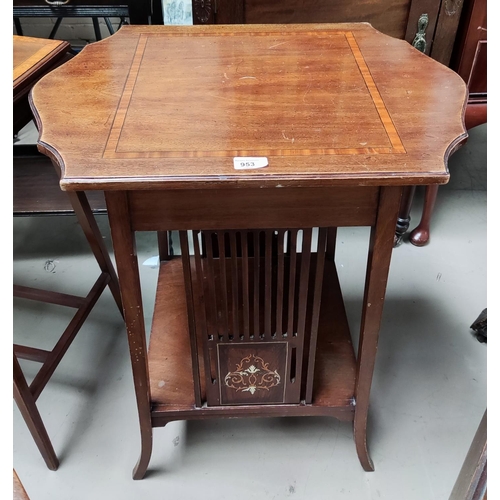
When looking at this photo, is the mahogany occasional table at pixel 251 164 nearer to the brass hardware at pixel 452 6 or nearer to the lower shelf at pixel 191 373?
the lower shelf at pixel 191 373

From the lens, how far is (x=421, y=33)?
59.7 inches

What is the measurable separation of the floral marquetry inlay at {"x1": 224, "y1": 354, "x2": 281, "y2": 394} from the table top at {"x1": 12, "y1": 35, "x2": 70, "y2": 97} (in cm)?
72

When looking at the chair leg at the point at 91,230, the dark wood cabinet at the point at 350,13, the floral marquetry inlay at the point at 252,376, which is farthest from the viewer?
the dark wood cabinet at the point at 350,13

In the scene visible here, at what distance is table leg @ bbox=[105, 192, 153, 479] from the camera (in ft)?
2.80

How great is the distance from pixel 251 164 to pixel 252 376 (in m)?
0.52

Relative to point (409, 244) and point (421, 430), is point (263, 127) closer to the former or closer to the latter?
point (421, 430)

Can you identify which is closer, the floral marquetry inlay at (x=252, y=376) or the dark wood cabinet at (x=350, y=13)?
the floral marquetry inlay at (x=252, y=376)

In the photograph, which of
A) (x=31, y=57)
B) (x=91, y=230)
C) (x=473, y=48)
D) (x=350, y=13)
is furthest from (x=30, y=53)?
(x=473, y=48)

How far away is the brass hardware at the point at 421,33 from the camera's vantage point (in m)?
1.49

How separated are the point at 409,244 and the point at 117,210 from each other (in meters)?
1.35

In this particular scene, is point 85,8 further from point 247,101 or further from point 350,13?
point 247,101

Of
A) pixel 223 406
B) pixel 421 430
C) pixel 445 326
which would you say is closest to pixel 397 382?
pixel 421 430

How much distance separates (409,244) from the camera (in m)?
1.94

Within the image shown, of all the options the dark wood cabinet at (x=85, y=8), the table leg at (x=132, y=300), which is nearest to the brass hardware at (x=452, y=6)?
the dark wood cabinet at (x=85, y=8)
